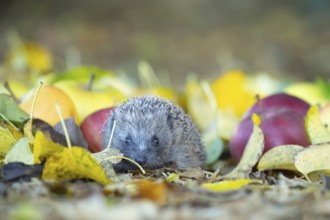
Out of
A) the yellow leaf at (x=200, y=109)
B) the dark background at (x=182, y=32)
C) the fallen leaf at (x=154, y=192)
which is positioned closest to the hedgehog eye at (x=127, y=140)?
the fallen leaf at (x=154, y=192)

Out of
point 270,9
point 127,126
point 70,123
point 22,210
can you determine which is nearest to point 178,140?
point 127,126

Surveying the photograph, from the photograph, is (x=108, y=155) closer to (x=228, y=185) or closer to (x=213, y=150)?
(x=228, y=185)

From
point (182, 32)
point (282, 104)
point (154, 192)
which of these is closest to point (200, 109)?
point (282, 104)

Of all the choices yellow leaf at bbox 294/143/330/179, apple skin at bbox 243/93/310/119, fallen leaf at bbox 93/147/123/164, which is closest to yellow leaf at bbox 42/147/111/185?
fallen leaf at bbox 93/147/123/164

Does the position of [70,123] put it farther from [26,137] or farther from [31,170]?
[31,170]

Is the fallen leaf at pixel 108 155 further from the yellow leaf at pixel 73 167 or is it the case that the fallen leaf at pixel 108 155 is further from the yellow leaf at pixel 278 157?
the yellow leaf at pixel 278 157
